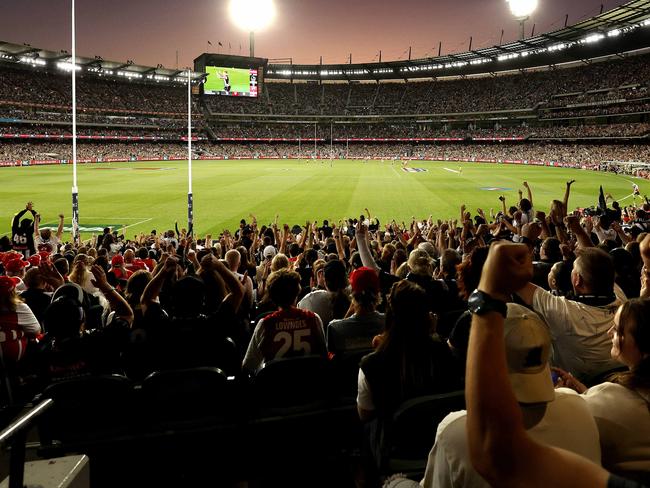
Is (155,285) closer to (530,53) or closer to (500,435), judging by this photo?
(500,435)

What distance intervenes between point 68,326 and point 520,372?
395cm

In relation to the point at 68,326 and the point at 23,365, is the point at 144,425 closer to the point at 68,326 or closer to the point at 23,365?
the point at 68,326

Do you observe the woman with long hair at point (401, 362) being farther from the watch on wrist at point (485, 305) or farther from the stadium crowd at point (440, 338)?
the watch on wrist at point (485, 305)

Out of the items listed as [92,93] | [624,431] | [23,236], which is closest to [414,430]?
[624,431]

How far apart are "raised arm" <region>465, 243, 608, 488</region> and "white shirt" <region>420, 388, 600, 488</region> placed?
0.50 meters

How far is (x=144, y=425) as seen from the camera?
13.4 feet

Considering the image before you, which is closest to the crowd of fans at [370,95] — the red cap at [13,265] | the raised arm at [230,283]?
the raised arm at [230,283]

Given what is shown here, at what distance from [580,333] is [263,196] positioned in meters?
33.3

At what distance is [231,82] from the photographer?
119625 mm

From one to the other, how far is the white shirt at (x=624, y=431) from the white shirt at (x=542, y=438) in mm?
321

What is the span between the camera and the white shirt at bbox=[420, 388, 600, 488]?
6.24 ft

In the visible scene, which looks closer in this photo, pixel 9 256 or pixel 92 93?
pixel 9 256

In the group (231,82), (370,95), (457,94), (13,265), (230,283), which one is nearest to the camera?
(230,283)

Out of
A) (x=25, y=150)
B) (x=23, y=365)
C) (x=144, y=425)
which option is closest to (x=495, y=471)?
(x=144, y=425)
